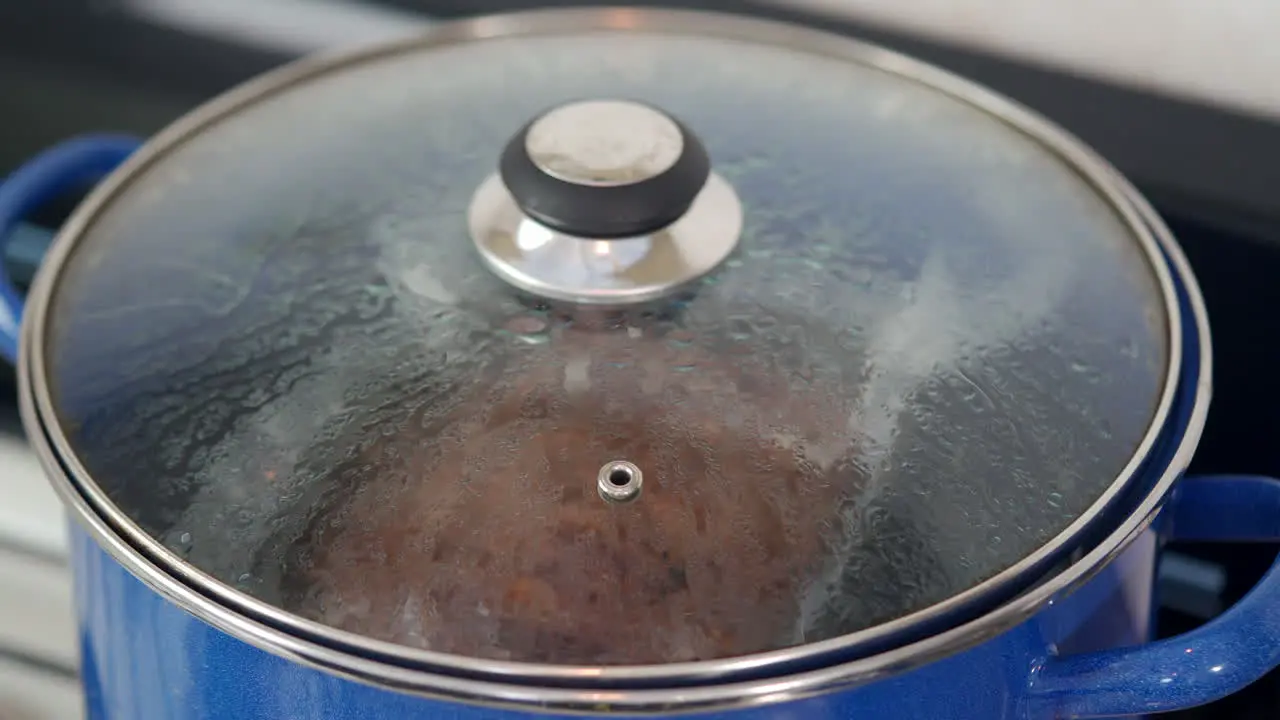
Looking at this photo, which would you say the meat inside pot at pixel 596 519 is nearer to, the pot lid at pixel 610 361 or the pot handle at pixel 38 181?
the pot lid at pixel 610 361

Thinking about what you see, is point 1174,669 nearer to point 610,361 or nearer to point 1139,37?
point 610,361

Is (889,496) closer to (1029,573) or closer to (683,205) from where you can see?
(1029,573)

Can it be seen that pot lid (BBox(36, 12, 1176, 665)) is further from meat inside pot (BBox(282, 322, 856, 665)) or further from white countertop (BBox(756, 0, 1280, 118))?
white countertop (BBox(756, 0, 1280, 118))

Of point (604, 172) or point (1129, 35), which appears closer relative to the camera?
point (604, 172)

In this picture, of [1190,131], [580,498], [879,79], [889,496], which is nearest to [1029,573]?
[889,496]

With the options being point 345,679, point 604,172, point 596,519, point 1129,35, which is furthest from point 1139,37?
point 345,679

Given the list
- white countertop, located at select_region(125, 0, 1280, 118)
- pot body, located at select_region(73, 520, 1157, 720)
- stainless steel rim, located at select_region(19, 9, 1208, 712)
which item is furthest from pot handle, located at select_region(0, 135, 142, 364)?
white countertop, located at select_region(125, 0, 1280, 118)
